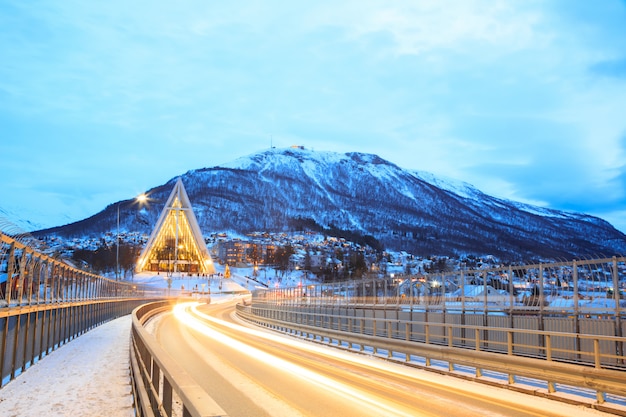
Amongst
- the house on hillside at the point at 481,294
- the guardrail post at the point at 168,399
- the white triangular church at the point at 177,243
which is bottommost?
the guardrail post at the point at 168,399

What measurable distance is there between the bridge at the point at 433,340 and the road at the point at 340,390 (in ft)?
0.23

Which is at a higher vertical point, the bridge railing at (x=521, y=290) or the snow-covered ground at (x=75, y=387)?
the bridge railing at (x=521, y=290)

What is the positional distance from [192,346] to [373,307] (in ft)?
27.7

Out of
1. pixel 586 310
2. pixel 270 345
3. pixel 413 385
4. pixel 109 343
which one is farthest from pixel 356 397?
pixel 109 343

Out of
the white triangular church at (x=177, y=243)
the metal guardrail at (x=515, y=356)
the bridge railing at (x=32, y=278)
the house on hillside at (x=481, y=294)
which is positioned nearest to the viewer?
the metal guardrail at (x=515, y=356)

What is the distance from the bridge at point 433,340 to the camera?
32.7 feet

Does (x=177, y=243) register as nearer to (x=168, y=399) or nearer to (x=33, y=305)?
(x=33, y=305)

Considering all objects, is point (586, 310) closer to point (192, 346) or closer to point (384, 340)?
point (384, 340)

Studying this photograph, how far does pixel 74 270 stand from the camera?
2452cm

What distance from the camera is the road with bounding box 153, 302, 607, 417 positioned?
9.87 metres

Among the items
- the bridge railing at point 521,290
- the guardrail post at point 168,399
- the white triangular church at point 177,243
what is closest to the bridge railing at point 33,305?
the guardrail post at point 168,399

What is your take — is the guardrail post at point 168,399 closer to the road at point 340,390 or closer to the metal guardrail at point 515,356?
the road at point 340,390

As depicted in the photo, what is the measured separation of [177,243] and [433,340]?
17607 centimetres

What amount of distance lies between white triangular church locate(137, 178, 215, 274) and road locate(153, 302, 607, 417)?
169774 mm
